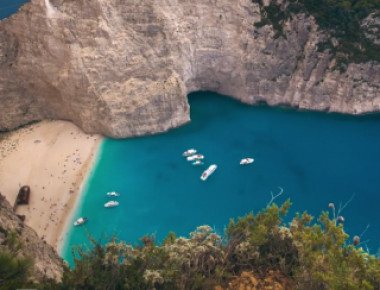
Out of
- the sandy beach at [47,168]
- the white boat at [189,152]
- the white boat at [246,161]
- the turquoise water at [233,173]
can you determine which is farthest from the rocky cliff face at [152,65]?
the white boat at [246,161]

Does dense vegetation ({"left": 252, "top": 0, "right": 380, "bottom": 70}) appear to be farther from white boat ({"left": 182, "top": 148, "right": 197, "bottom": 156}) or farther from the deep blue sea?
white boat ({"left": 182, "top": 148, "right": 197, "bottom": 156})

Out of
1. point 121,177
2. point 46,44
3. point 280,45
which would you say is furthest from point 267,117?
point 46,44

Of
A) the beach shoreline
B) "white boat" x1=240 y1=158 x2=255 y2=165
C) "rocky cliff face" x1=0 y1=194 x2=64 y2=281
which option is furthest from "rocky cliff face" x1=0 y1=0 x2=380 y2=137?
"rocky cliff face" x1=0 y1=194 x2=64 y2=281

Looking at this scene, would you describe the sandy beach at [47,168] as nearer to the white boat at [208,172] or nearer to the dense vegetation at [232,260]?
the white boat at [208,172]

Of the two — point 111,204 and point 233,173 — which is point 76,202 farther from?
point 233,173

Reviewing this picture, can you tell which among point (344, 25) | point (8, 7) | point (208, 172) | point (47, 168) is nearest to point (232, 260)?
point (208, 172)

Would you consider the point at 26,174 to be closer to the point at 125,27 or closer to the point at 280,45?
the point at 125,27
